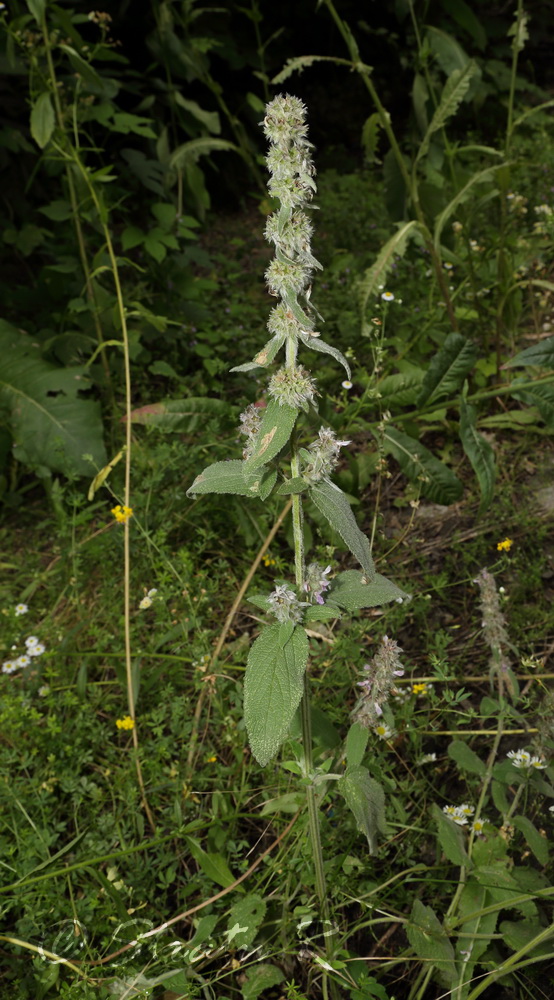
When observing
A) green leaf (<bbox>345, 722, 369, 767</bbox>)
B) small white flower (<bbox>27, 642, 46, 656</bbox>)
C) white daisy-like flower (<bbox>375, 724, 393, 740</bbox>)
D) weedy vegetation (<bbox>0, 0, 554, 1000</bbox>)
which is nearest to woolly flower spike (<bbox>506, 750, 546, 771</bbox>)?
weedy vegetation (<bbox>0, 0, 554, 1000</bbox>)

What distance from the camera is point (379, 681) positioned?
4.73 feet

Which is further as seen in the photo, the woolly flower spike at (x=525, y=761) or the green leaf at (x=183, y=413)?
the green leaf at (x=183, y=413)

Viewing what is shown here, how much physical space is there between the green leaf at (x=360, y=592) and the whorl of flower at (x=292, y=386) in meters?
0.36

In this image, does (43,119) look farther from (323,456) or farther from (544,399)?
(323,456)

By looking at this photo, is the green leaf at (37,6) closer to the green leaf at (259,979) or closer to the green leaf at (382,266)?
the green leaf at (382,266)

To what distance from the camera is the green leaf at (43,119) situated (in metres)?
2.53

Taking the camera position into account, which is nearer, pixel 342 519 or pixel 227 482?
pixel 342 519

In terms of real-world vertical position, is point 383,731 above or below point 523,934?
above

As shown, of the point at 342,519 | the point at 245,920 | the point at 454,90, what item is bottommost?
the point at 245,920

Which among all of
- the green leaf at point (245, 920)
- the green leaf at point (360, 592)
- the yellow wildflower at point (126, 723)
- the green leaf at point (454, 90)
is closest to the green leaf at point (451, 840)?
the green leaf at point (245, 920)

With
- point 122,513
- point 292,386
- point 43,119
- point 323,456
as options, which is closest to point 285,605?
point 323,456

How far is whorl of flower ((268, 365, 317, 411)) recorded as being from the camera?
3.80ft

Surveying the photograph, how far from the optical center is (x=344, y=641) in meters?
1.93

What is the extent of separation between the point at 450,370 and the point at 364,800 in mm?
1427
